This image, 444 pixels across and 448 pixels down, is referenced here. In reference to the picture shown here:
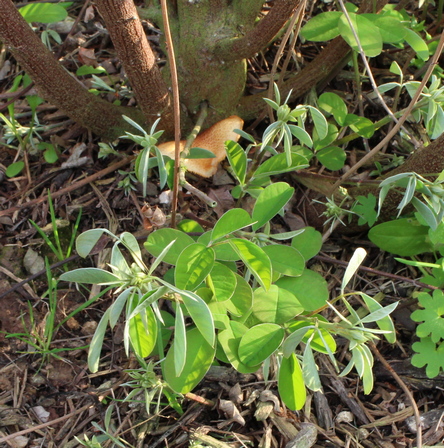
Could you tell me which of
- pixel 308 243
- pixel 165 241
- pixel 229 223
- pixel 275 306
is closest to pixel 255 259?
pixel 229 223

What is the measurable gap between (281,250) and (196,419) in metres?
0.62

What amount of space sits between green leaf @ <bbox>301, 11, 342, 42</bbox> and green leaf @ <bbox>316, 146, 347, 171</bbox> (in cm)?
40

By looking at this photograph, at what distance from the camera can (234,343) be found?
4.01 feet

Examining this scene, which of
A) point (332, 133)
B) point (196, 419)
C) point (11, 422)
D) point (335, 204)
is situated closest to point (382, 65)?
point (332, 133)

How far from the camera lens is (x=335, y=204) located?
167cm

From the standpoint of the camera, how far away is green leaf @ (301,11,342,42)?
1.60 meters

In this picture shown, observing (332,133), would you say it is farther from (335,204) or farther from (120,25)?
(120,25)

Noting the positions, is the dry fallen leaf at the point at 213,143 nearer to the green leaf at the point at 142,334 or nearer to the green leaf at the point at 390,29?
the green leaf at the point at 390,29

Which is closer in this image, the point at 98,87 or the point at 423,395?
the point at 423,395

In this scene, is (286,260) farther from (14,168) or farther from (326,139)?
(14,168)

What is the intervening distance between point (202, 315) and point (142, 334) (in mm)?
230

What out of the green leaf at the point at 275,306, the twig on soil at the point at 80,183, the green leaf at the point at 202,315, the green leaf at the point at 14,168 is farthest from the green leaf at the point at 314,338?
the green leaf at the point at 14,168

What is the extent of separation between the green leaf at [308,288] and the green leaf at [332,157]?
502 millimetres

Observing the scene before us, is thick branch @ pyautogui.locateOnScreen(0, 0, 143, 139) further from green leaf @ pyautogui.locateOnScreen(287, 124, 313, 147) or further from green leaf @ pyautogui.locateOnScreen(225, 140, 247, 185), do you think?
green leaf @ pyautogui.locateOnScreen(287, 124, 313, 147)
